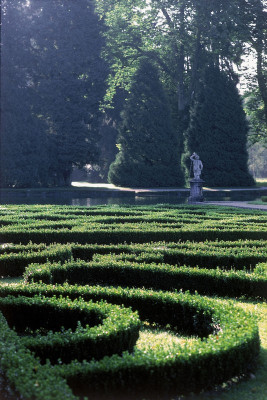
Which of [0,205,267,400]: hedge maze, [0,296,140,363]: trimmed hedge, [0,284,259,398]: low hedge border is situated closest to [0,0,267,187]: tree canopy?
[0,205,267,400]: hedge maze

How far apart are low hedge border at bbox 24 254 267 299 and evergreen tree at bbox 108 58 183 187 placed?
27444 mm

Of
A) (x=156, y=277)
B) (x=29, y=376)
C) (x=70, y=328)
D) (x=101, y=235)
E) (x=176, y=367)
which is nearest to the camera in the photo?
(x=29, y=376)

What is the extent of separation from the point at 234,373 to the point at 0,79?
31.3m

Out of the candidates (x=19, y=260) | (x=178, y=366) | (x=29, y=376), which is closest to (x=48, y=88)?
(x=19, y=260)

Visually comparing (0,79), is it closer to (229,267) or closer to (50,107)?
(50,107)

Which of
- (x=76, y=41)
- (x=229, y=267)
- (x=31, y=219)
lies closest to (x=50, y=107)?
(x=76, y=41)

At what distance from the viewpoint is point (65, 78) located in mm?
35562

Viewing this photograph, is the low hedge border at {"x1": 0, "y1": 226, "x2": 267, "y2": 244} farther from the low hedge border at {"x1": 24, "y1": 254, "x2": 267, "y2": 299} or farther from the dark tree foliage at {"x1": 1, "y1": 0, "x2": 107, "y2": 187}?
the dark tree foliage at {"x1": 1, "y1": 0, "x2": 107, "y2": 187}

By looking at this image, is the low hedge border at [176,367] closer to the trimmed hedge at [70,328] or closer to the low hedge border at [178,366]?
the low hedge border at [178,366]

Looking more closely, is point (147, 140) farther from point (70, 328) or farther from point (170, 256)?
point (70, 328)

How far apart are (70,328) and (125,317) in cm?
47

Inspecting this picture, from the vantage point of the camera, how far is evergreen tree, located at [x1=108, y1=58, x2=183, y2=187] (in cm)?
3497

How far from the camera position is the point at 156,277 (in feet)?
23.1

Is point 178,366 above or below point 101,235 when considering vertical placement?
below
